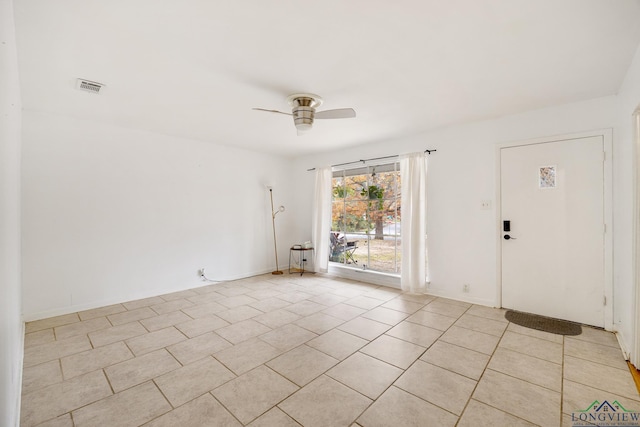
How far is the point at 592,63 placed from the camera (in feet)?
7.59

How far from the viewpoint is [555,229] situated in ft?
10.7

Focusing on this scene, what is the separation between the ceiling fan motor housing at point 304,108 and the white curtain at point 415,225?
211 centimetres

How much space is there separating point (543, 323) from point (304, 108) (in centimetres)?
364

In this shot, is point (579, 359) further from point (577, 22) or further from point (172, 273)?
point (172, 273)

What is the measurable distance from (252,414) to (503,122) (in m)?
4.23

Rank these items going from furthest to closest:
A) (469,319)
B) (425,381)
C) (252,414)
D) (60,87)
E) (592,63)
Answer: (469,319)
(60,87)
(592,63)
(425,381)
(252,414)

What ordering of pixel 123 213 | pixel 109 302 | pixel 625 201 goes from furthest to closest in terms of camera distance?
pixel 123 213, pixel 109 302, pixel 625 201

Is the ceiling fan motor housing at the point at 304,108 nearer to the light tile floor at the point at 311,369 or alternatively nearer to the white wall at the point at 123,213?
the light tile floor at the point at 311,369

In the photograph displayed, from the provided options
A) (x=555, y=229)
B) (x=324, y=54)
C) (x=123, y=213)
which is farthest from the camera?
(x=123, y=213)

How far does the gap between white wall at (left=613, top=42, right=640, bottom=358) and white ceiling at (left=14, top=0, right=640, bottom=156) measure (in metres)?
0.21

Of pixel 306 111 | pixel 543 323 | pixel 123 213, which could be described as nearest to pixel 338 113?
pixel 306 111

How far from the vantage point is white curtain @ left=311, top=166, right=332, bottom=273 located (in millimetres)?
5586

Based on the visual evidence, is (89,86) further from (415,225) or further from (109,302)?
(415,225)

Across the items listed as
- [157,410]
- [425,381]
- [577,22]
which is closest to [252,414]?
[157,410]
